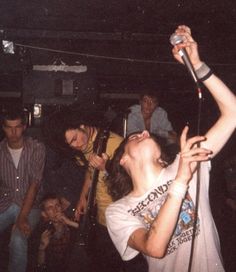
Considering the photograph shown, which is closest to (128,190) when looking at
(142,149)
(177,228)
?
(142,149)

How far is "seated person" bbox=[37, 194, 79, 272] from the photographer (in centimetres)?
445

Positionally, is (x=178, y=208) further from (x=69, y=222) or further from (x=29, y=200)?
(x=69, y=222)

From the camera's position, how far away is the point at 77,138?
3.79m

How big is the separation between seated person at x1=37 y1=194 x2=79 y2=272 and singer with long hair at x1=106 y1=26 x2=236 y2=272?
2477mm

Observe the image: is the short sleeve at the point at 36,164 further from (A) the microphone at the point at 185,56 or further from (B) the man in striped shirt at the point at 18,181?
(A) the microphone at the point at 185,56

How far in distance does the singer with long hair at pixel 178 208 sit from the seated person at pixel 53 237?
2477mm

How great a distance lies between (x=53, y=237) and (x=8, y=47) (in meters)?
2.80

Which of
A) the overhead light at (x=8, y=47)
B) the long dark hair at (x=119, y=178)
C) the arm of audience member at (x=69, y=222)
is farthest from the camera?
the overhead light at (x=8, y=47)

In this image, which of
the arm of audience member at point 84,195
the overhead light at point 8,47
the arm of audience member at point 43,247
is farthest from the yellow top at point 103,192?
the overhead light at point 8,47

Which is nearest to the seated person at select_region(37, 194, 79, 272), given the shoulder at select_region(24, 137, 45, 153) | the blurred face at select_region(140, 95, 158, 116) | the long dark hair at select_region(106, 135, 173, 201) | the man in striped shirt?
the man in striped shirt

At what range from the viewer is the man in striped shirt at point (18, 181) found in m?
4.24

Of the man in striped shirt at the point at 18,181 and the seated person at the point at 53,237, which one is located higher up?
the man in striped shirt at the point at 18,181

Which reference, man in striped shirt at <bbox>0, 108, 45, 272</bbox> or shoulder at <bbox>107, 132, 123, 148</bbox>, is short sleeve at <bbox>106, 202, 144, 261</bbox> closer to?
shoulder at <bbox>107, 132, 123, 148</bbox>

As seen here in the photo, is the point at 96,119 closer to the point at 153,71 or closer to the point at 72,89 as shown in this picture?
the point at 72,89
